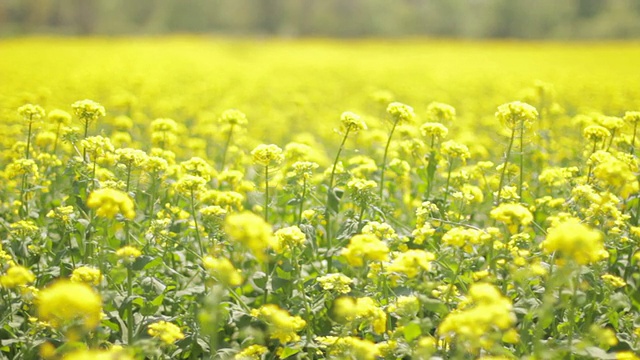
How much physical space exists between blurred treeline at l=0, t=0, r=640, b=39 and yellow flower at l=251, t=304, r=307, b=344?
54510 millimetres

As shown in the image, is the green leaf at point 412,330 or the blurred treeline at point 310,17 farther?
the blurred treeline at point 310,17

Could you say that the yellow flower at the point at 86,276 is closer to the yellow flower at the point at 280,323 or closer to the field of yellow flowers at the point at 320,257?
the field of yellow flowers at the point at 320,257

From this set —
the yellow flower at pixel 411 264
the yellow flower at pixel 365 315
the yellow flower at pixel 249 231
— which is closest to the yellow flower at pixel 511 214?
the yellow flower at pixel 411 264

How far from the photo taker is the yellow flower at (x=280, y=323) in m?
2.68

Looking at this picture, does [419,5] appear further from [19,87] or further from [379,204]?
[379,204]

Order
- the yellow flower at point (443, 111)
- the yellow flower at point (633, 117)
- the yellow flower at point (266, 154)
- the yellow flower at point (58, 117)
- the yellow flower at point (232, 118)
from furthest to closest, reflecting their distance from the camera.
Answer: the yellow flower at point (232, 118) < the yellow flower at point (443, 111) < the yellow flower at point (58, 117) < the yellow flower at point (633, 117) < the yellow flower at point (266, 154)

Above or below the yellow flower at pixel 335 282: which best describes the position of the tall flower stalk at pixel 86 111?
above

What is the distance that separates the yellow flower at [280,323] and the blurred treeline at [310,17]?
179 feet

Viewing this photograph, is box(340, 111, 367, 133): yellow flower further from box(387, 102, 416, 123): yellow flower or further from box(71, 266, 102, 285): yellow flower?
box(71, 266, 102, 285): yellow flower

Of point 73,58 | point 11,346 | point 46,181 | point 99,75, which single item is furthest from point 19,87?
point 73,58

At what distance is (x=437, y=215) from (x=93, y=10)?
65.7m

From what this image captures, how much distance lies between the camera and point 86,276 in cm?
302

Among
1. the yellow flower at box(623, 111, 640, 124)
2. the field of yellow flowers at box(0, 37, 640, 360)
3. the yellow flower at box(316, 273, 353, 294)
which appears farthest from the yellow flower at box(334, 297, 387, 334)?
the yellow flower at box(623, 111, 640, 124)

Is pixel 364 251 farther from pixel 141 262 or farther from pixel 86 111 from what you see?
pixel 86 111
